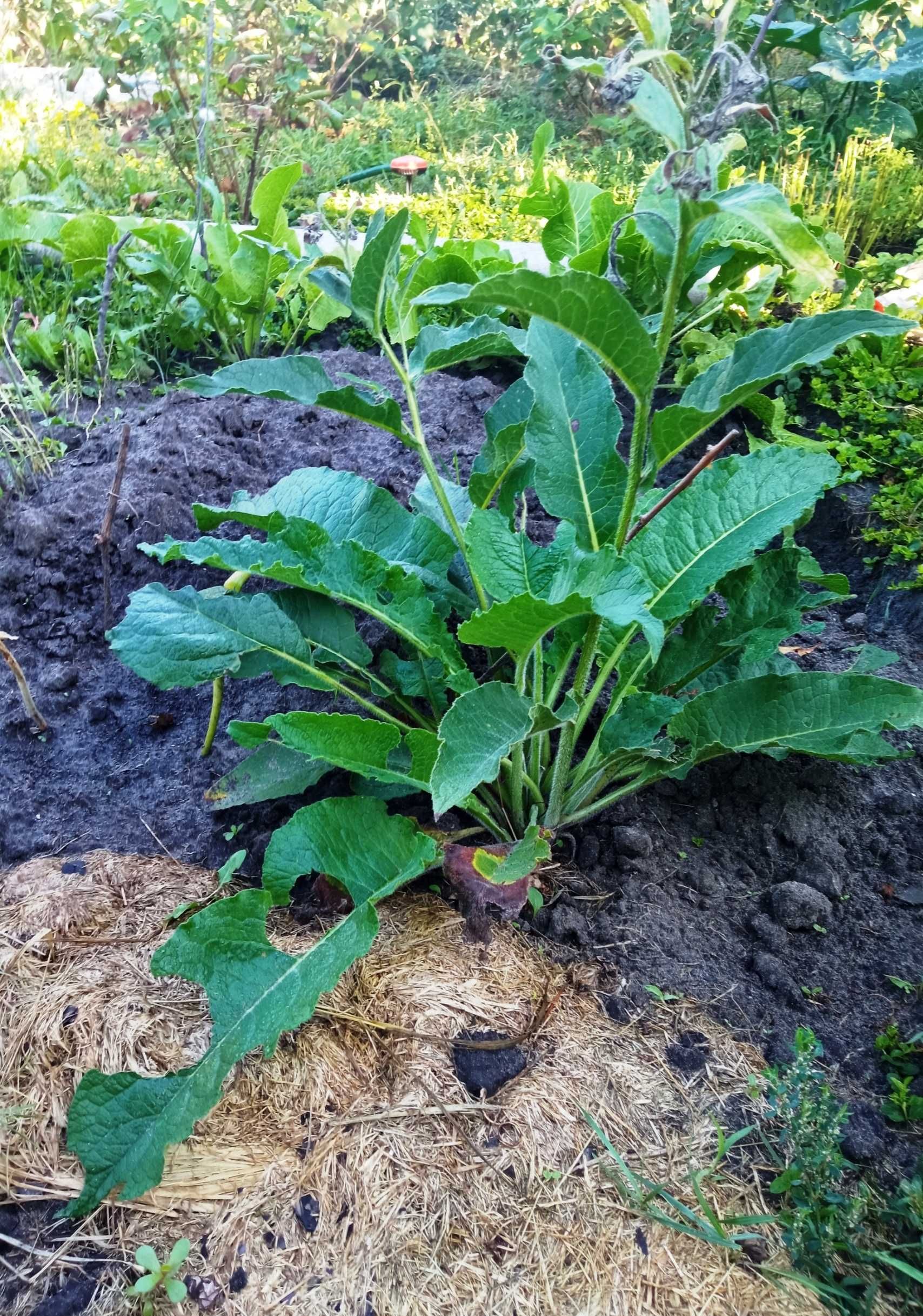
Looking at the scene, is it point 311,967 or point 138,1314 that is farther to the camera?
point 311,967

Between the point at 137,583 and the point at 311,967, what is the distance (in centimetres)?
156

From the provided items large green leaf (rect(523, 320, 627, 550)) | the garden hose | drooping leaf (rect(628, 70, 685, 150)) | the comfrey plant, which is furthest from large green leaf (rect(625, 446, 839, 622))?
the garden hose

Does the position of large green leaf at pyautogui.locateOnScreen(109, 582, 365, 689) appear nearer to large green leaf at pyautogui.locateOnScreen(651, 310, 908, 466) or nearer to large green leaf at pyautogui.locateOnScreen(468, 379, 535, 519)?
large green leaf at pyautogui.locateOnScreen(468, 379, 535, 519)

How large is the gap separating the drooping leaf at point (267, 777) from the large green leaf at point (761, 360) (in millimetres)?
936

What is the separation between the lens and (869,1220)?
1.32 m

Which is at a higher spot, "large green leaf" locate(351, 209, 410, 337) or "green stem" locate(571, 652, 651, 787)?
"large green leaf" locate(351, 209, 410, 337)

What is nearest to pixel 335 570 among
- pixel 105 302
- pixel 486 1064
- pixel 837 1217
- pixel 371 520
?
pixel 371 520

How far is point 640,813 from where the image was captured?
77.0 inches

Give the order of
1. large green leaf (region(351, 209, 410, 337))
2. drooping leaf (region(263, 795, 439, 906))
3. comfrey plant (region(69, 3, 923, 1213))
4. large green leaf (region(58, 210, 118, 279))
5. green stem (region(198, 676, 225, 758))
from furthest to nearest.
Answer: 1. large green leaf (region(58, 210, 118, 279))
2. green stem (region(198, 676, 225, 758))
3. drooping leaf (region(263, 795, 439, 906))
4. large green leaf (region(351, 209, 410, 337))
5. comfrey plant (region(69, 3, 923, 1213))

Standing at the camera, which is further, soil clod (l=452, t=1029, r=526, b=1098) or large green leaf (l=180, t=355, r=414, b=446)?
large green leaf (l=180, t=355, r=414, b=446)

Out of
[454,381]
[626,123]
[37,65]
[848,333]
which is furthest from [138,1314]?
[37,65]

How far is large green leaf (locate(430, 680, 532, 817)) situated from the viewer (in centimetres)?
135

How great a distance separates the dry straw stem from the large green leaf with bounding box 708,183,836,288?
1.26m

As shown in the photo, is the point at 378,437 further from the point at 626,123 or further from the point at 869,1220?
the point at 626,123
